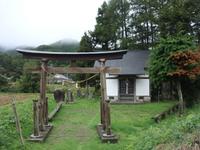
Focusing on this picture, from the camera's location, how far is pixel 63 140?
14789mm

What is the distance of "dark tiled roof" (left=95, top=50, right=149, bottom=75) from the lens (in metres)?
34.4

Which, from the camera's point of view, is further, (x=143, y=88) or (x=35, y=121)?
(x=143, y=88)

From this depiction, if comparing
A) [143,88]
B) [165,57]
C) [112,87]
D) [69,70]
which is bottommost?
[143,88]

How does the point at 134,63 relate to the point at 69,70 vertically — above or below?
above

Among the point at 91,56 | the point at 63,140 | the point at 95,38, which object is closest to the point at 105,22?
the point at 95,38

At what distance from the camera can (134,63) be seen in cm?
3591

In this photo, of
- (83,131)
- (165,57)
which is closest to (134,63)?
(165,57)

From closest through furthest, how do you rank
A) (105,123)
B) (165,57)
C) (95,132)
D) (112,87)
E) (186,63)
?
(105,123) < (95,132) < (186,63) < (165,57) < (112,87)

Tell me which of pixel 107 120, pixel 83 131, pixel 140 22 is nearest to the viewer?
pixel 107 120

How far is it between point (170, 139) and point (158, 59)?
14254 mm

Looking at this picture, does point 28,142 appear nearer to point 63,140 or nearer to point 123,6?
point 63,140

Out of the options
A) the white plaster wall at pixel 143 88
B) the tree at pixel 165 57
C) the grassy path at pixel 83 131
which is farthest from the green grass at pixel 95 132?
the white plaster wall at pixel 143 88

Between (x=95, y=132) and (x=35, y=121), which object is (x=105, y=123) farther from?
(x=35, y=121)

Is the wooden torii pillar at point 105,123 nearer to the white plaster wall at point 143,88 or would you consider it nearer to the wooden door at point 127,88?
the white plaster wall at point 143,88
